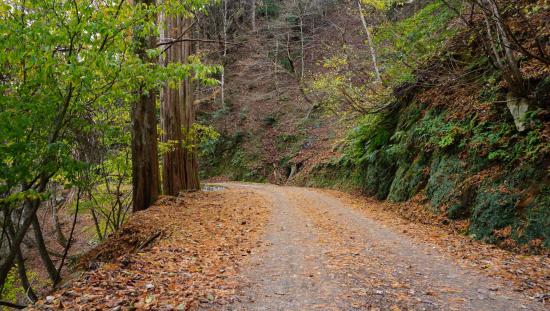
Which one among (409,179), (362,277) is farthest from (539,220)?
(409,179)

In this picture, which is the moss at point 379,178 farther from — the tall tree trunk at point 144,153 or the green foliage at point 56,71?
the green foliage at point 56,71

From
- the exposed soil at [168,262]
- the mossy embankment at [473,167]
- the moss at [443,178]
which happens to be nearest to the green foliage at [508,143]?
the mossy embankment at [473,167]

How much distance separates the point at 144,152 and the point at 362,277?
22.9 feet

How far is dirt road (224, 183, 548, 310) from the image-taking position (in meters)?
4.09

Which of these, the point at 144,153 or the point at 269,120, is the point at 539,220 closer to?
the point at 144,153

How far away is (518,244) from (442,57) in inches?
247

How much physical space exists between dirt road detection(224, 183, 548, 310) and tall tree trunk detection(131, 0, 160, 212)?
14.3 feet

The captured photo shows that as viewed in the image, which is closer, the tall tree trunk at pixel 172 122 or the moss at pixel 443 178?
the moss at pixel 443 178

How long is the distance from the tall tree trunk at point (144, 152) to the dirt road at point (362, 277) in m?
4.35

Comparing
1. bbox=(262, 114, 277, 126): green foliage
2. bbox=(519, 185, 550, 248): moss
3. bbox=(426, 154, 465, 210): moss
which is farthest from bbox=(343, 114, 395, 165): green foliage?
bbox=(262, 114, 277, 126): green foliage

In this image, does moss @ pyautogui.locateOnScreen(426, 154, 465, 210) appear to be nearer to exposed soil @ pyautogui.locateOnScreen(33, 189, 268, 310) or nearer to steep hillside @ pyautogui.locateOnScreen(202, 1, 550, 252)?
steep hillside @ pyautogui.locateOnScreen(202, 1, 550, 252)

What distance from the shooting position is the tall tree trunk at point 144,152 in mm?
9508

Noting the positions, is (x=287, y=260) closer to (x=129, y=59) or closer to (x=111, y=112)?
(x=129, y=59)

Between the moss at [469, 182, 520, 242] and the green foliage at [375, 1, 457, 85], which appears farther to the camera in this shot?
the green foliage at [375, 1, 457, 85]
